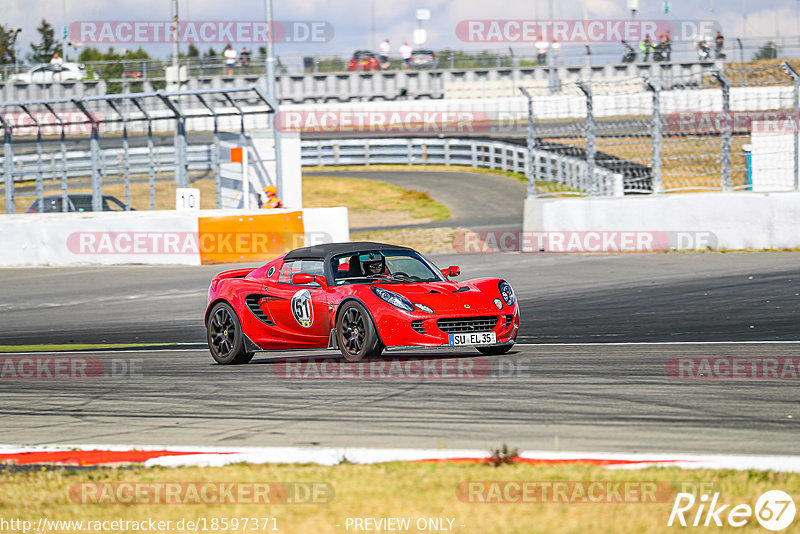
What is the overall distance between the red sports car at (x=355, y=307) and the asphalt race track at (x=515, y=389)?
0.35 meters

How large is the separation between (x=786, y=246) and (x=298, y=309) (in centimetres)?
1074

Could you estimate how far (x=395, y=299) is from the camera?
29.5ft

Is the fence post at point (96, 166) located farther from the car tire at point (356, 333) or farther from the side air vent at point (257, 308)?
the car tire at point (356, 333)

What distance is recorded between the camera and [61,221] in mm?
21656

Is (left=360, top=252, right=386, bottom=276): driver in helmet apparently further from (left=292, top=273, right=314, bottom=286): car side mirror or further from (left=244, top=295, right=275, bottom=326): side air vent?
(left=244, top=295, right=275, bottom=326): side air vent

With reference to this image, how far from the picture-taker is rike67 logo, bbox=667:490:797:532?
420cm

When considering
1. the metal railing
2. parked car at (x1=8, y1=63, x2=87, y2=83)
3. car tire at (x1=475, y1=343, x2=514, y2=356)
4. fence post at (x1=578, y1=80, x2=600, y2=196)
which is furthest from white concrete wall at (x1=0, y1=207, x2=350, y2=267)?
parked car at (x1=8, y1=63, x2=87, y2=83)

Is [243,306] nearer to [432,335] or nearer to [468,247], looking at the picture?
[432,335]

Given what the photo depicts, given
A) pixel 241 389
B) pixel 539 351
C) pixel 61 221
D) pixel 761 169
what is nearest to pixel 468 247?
pixel 761 169

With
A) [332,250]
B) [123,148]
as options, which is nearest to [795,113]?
[332,250]

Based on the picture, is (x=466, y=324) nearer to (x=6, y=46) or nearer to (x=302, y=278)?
(x=302, y=278)

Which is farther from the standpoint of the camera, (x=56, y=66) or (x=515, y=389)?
(x=56, y=66)

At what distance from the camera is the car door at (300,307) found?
375 inches

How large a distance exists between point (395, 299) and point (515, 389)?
5.83ft
